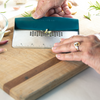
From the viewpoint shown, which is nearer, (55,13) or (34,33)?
(34,33)

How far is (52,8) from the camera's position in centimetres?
153

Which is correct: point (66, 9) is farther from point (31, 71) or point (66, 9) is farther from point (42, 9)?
point (31, 71)

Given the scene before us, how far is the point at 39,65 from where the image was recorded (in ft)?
3.61

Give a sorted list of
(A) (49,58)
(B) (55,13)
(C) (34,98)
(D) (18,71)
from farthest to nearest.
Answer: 1. (B) (55,13)
2. (A) (49,58)
3. (D) (18,71)
4. (C) (34,98)

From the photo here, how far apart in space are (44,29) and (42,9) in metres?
0.15

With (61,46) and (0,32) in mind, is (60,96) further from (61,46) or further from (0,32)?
(0,32)

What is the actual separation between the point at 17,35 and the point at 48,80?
45cm

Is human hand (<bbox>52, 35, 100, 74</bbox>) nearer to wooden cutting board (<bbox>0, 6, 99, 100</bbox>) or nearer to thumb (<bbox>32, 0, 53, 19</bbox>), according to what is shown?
wooden cutting board (<bbox>0, 6, 99, 100</bbox>)

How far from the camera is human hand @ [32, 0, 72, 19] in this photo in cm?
136

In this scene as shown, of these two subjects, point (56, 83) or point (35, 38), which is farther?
point (35, 38)

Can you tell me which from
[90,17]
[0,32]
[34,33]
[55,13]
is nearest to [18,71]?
[0,32]

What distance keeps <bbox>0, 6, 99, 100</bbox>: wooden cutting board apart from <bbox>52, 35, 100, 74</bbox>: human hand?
0.04 meters

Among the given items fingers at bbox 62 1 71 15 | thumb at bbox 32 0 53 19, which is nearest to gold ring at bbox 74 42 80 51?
thumb at bbox 32 0 53 19

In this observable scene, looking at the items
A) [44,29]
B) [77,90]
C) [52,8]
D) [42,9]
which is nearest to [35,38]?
[44,29]
